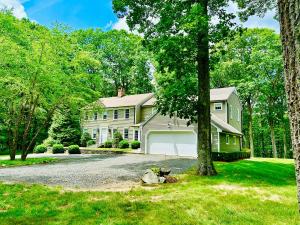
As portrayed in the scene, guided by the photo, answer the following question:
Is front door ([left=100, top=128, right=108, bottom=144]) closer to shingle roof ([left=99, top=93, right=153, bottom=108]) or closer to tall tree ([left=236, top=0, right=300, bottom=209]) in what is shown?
Result: shingle roof ([left=99, top=93, right=153, bottom=108])

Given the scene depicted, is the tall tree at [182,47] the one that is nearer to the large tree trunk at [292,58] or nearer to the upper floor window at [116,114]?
the large tree trunk at [292,58]

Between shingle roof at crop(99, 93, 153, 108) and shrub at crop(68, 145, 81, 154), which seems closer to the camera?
shrub at crop(68, 145, 81, 154)

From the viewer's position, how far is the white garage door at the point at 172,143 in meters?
23.0

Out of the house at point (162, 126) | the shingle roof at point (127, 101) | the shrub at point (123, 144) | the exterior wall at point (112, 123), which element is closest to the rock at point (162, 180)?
the house at point (162, 126)

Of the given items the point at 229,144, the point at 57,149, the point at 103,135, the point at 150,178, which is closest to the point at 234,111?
the point at 229,144

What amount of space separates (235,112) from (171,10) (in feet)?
67.5

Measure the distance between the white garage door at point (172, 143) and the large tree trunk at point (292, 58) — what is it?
20.5 m

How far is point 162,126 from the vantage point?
2469cm

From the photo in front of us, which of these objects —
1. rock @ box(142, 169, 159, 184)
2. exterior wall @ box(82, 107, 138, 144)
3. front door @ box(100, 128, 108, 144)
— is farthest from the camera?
front door @ box(100, 128, 108, 144)

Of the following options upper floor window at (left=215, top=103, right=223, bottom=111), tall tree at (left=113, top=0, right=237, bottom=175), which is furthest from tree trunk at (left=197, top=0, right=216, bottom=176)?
upper floor window at (left=215, top=103, right=223, bottom=111)

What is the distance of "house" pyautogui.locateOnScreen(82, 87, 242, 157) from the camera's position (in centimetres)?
2303

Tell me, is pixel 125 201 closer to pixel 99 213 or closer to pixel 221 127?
pixel 99 213

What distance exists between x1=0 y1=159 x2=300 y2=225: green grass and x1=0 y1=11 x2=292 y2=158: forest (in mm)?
6637

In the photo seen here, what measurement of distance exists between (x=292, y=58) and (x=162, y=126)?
72.8 ft
